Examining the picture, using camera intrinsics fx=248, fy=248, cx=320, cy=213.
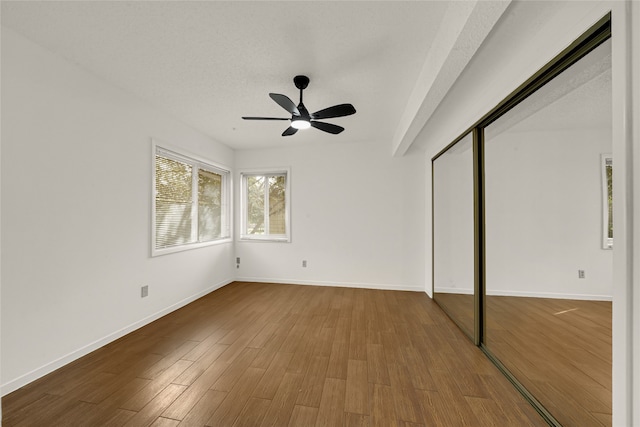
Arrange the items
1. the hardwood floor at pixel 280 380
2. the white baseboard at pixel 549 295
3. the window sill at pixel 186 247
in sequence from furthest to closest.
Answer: the window sill at pixel 186 247 < the hardwood floor at pixel 280 380 < the white baseboard at pixel 549 295

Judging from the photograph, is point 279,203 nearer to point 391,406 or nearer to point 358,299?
point 358,299

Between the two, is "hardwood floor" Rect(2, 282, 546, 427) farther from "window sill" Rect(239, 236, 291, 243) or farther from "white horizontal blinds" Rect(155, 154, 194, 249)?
"window sill" Rect(239, 236, 291, 243)

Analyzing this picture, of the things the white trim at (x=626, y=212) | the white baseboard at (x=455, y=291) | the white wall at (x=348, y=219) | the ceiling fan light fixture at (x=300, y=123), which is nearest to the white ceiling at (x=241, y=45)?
the ceiling fan light fixture at (x=300, y=123)

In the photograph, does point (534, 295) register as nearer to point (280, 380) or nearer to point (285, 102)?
point (280, 380)

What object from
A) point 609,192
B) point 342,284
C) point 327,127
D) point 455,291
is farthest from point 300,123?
point 342,284

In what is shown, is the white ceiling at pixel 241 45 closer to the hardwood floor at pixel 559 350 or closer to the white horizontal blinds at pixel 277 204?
the white horizontal blinds at pixel 277 204

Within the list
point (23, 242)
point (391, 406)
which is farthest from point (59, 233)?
point (391, 406)

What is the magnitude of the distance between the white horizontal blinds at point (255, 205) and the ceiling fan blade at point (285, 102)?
276 centimetres

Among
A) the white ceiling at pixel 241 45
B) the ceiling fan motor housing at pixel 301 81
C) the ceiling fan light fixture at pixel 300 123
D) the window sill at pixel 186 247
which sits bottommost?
the window sill at pixel 186 247

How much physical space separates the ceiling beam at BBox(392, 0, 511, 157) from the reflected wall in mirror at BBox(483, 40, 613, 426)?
532 mm

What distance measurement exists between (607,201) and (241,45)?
97.7 inches

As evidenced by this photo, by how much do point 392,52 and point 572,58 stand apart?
1.13m

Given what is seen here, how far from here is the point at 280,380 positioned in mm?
1896

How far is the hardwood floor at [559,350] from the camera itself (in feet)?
4.98
